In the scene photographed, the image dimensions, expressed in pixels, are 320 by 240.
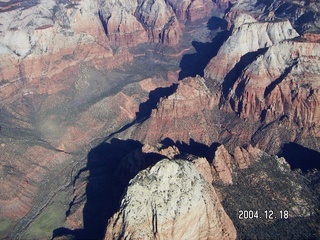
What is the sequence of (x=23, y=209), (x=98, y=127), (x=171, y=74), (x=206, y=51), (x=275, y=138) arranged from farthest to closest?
(x=206, y=51), (x=171, y=74), (x=98, y=127), (x=275, y=138), (x=23, y=209)

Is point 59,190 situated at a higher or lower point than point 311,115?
lower

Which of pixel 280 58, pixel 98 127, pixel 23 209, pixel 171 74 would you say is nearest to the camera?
pixel 23 209

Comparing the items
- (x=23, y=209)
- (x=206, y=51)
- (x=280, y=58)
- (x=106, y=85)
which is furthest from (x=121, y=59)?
(x=23, y=209)

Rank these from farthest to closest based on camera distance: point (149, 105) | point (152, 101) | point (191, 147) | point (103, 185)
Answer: point (152, 101)
point (149, 105)
point (191, 147)
point (103, 185)

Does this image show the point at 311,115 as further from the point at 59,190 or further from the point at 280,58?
the point at 59,190

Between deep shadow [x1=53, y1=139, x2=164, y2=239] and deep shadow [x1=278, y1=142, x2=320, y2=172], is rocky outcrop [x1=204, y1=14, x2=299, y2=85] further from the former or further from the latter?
deep shadow [x1=53, y1=139, x2=164, y2=239]

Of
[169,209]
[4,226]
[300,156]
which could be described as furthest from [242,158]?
[4,226]

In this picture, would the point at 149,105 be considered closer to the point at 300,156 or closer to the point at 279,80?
the point at 279,80

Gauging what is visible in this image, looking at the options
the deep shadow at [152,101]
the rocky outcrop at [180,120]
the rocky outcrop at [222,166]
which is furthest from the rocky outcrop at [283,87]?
the rocky outcrop at [222,166]
